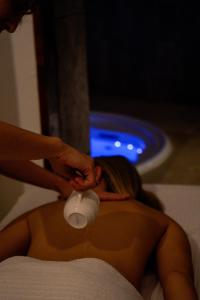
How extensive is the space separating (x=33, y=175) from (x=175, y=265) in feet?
1.67

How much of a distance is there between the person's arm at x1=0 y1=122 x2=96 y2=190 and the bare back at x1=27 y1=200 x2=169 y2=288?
12cm

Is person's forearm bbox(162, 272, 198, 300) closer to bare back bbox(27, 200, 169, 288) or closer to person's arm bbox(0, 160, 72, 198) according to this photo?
bare back bbox(27, 200, 169, 288)

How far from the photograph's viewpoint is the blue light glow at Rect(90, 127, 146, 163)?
3168 millimetres

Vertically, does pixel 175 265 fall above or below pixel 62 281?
below

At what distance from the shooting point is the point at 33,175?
130cm

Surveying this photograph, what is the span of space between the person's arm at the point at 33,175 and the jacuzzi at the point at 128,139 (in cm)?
141

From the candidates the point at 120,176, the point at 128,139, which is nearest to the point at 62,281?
the point at 120,176

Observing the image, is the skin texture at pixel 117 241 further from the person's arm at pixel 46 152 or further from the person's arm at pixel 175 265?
the person's arm at pixel 46 152

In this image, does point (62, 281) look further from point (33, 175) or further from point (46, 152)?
point (33, 175)

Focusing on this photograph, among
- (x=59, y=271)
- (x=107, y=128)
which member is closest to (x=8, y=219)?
(x=59, y=271)

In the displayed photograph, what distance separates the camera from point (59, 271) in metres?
0.88

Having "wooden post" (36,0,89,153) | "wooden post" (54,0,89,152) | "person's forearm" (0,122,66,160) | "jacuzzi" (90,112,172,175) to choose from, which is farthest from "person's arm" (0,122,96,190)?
"jacuzzi" (90,112,172,175)

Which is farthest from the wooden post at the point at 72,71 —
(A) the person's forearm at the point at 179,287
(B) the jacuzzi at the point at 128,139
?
(A) the person's forearm at the point at 179,287

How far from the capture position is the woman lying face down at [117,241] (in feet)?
3.38
